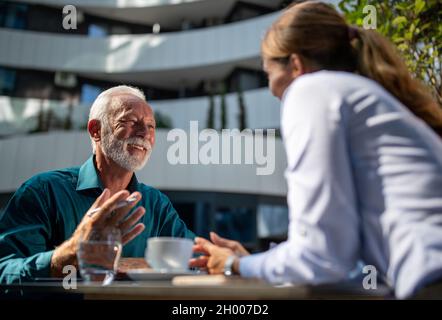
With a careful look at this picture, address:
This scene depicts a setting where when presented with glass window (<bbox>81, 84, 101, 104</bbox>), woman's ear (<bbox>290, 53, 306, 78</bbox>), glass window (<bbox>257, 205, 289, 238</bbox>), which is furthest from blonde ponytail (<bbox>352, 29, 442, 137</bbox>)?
glass window (<bbox>81, 84, 101, 104</bbox>)

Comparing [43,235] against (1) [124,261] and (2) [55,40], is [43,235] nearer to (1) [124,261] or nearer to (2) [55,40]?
(1) [124,261]

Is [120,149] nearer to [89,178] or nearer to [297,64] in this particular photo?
[89,178]

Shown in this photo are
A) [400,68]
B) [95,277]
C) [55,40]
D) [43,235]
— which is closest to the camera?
[95,277]

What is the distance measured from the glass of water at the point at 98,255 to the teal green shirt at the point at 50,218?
0.29 m

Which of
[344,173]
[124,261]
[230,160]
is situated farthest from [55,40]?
[344,173]

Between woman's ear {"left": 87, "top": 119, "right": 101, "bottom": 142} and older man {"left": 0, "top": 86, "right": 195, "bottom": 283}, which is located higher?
woman's ear {"left": 87, "top": 119, "right": 101, "bottom": 142}

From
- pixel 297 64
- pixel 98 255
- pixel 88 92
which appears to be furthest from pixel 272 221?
pixel 98 255

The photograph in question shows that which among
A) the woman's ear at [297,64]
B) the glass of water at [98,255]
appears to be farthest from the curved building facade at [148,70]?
the glass of water at [98,255]

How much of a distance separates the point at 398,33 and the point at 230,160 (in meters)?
5.32

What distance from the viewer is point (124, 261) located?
1.34 metres

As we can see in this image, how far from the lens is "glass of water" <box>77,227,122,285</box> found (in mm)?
851

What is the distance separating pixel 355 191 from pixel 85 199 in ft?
3.88

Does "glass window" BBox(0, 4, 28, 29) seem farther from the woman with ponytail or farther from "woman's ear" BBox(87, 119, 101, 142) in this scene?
the woman with ponytail

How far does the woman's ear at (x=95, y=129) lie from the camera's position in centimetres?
192
